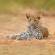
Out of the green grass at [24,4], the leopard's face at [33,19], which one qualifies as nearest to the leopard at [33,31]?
the leopard's face at [33,19]

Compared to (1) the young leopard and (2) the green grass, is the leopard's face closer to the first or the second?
(1) the young leopard

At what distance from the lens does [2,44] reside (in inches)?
291

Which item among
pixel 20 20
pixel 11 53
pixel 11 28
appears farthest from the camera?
pixel 20 20

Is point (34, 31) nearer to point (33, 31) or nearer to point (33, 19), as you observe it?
point (33, 31)

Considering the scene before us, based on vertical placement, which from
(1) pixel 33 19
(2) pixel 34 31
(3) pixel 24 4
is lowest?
(2) pixel 34 31

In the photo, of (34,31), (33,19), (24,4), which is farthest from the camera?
(24,4)

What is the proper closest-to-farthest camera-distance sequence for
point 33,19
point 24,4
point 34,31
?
point 33,19, point 34,31, point 24,4

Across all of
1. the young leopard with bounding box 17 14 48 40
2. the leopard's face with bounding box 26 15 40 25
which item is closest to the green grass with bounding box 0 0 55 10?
the young leopard with bounding box 17 14 48 40

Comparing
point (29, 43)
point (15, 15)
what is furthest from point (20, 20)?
point (29, 43)

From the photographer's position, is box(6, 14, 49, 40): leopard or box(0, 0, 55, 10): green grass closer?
box(6, 14, 49, 40): leopard

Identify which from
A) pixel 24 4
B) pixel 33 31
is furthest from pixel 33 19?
pixel 24 4

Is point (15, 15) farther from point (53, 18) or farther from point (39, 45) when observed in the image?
point (39, 45)

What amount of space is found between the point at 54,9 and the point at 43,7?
374 mm

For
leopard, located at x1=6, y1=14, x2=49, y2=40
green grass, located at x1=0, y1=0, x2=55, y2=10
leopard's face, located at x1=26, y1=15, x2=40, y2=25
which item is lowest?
leopard, located at x1=6, y1=14, x2=49, y2=40
